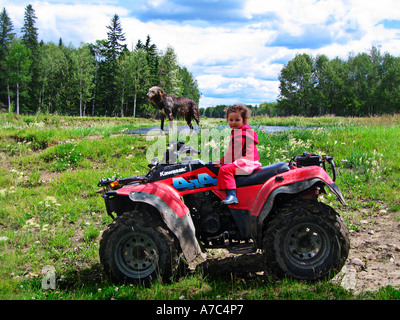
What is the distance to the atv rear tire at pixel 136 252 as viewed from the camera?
12.6 feet

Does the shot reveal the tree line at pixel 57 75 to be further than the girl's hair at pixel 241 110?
Yes

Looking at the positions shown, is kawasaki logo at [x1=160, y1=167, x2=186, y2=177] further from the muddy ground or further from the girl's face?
the muddy ground

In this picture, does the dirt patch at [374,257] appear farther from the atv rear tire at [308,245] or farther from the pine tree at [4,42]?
the pine tree at [4,42]

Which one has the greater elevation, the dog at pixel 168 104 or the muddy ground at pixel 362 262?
the dog at pixel 168 104

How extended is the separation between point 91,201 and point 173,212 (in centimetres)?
371

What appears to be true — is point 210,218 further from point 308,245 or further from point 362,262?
point 362,262

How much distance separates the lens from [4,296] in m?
3.88

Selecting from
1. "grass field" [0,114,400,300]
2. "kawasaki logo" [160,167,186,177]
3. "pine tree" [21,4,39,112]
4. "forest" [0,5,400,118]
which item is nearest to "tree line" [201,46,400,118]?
"forest" [0,5,400,118]

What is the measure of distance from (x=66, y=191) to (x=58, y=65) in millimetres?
57481

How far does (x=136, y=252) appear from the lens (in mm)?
3994

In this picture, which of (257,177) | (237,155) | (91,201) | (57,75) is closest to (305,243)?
(257,177)

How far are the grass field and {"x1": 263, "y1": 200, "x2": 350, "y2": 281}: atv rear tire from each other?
17 cm

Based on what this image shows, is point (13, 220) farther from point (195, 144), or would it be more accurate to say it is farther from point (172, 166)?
point (195, 144)

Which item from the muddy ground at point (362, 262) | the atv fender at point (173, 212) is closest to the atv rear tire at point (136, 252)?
Answer: the atv fender at point (173, 212)
